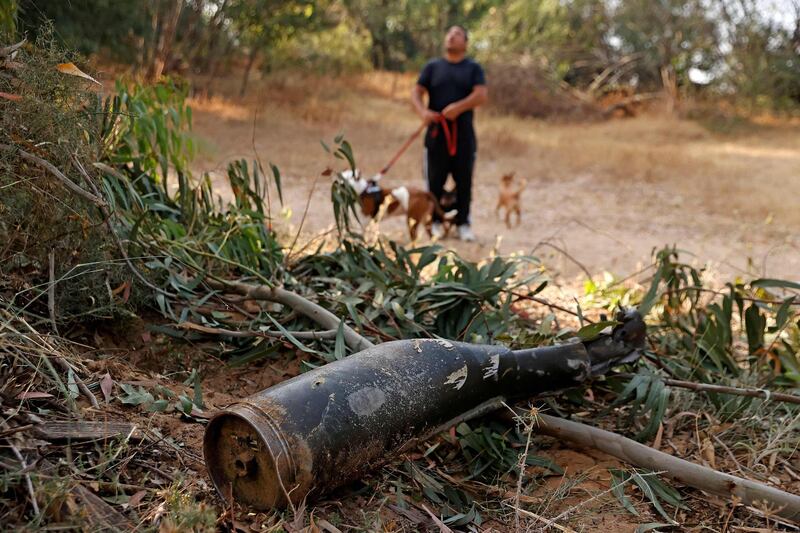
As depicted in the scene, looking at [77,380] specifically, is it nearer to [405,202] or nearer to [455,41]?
[405,202]

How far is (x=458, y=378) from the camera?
234 centimetres

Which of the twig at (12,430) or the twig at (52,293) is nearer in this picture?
the twig at (12,430)

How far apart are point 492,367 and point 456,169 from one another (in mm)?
5033

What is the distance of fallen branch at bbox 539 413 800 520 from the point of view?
7.84ft

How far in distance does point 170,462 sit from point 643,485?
4.67ft

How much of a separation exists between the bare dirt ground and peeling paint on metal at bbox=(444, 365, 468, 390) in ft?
9.48

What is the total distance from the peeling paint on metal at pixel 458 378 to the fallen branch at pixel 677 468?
49 centimetres

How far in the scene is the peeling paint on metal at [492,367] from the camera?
2.46 meters

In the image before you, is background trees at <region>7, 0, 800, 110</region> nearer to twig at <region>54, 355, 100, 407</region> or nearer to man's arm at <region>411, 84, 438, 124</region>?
man's arm at <region>411, 84, 438, 124</region>

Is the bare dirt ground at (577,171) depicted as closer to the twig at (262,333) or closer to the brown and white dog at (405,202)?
the brown and white dog at (405,202)

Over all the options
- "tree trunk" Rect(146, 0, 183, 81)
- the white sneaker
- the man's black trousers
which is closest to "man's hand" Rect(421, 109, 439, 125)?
the man's black trousers

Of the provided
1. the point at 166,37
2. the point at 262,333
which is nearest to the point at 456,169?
the point at 262,333

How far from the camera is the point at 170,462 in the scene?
2123mm

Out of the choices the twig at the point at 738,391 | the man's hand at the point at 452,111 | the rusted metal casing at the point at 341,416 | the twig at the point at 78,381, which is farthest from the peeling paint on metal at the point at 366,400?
the man's hand at the point at 452,111
